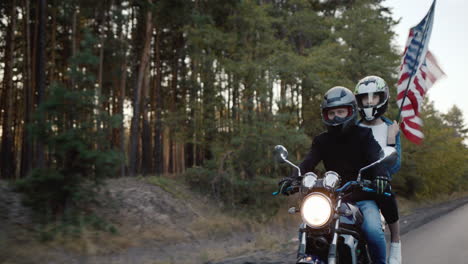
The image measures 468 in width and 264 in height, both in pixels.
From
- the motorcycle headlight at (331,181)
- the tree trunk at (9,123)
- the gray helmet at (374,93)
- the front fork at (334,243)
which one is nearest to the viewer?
the front fork at (334,243)

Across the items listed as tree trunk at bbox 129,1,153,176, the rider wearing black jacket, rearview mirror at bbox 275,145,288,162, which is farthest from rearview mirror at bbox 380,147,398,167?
tree trunk at bbox 129,1,153,176

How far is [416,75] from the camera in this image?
28.8 feet

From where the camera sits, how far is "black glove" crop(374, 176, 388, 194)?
348cm

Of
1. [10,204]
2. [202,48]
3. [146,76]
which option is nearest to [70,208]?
[10,204]

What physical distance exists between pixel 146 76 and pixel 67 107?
16.2 meters

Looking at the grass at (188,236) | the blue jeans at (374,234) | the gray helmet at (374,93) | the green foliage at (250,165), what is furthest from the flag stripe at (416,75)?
the green foliage at (250,165)

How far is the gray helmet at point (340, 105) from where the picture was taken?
3824 millimetres

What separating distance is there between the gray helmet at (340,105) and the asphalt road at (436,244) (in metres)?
4.48

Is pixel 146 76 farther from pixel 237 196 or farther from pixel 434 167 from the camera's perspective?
pixel 434 167

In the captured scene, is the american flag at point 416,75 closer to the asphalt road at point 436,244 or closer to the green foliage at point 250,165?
the asphalt road at point 436,244

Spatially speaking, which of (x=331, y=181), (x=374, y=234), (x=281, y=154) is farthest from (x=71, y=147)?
(x=331, y=181)

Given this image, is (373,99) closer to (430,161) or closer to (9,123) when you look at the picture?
(9,123)

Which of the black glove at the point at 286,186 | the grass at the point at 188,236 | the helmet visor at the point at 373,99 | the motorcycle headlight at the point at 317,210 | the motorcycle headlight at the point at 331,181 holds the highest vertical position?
the helmet visor at the point at 373,99

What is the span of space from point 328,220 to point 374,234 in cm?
96
